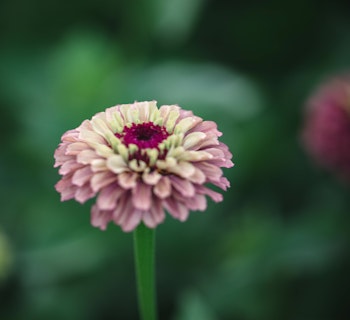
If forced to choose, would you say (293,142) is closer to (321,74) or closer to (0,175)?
(321,74)

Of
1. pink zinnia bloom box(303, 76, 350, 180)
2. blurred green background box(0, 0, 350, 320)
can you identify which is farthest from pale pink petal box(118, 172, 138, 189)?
pink zinnia bloom box(303, 76, 350, 180)

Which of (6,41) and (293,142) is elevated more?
(6,41)

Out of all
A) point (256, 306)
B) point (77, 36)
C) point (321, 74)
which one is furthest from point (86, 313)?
point (321, 74)

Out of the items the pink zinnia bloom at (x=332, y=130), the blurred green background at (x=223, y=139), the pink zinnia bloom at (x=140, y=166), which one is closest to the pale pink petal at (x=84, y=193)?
the pink zinnia bloom at (x=140, y=166)

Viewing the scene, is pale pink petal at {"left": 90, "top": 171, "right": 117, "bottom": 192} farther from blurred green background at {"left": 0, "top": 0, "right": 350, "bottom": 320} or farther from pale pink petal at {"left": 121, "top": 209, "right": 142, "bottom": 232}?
blurred green background at {"left": 0, "top": 0, "right": 350, "bottom": 320}

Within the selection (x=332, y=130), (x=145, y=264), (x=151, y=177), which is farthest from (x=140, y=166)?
(x=332, y=130)

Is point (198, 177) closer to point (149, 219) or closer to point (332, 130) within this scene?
point (149, 219)
